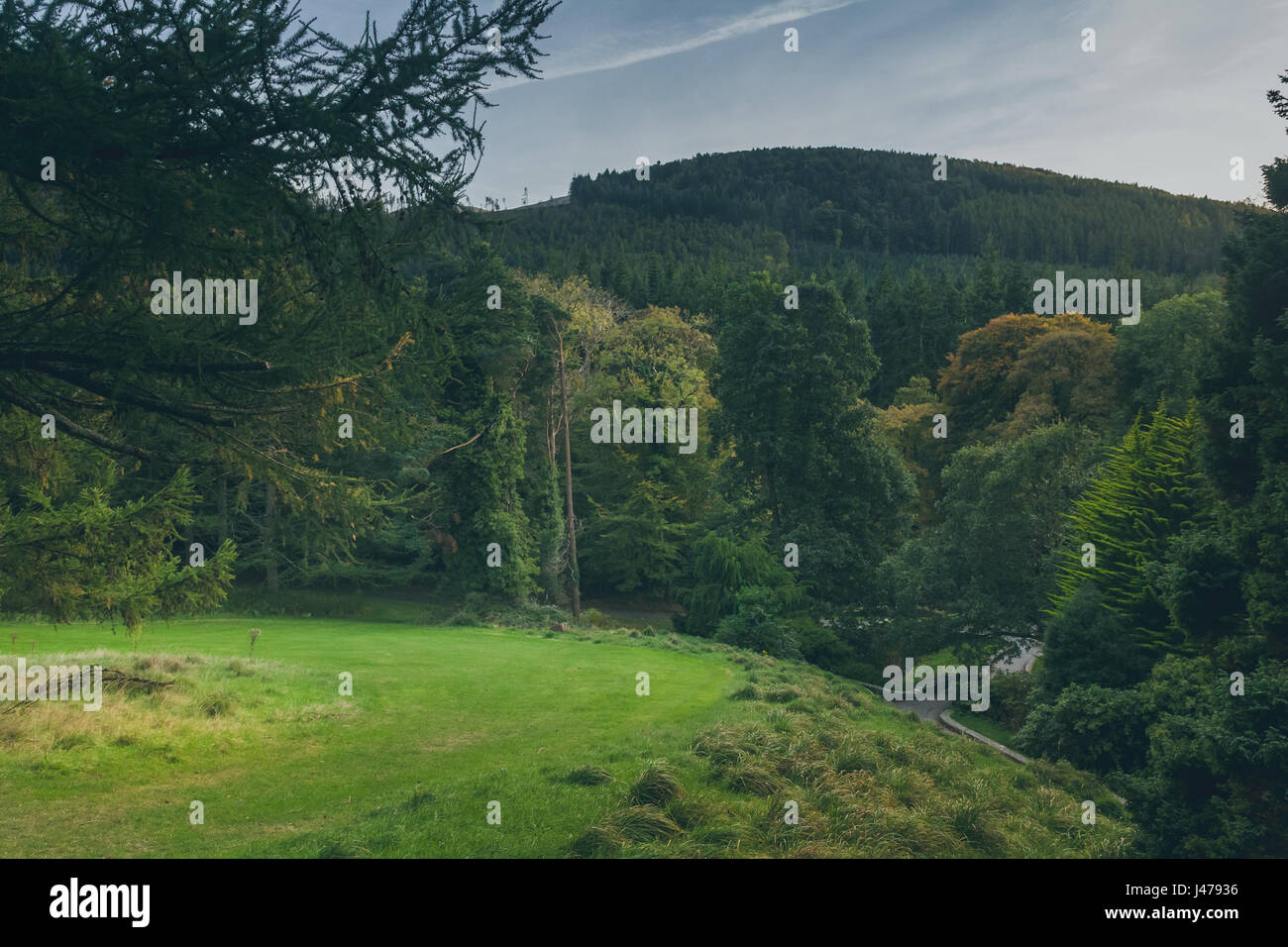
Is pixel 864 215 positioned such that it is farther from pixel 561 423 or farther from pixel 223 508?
pixel 223 508

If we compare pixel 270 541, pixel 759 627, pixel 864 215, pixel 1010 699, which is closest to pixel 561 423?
pixel 270 541

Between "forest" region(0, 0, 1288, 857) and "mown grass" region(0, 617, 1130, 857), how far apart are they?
175 centimetres

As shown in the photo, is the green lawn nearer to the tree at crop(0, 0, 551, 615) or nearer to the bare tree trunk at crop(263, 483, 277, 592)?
the tree at crop(0, 0, 551, 615)

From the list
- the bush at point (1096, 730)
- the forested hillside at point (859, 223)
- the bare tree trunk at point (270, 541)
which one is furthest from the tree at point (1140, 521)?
the forested hillside at point (859, 223)

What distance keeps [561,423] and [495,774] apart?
3405cm

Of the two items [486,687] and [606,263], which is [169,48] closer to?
[486,687]

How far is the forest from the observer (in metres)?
7.62

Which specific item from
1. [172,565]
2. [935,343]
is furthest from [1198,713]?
[935,343]

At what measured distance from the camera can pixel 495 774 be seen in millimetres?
10961

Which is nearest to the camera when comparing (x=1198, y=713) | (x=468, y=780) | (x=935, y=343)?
(x=468, y=780)

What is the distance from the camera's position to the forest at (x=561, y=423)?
762 cm

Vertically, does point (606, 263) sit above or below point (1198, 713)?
above
